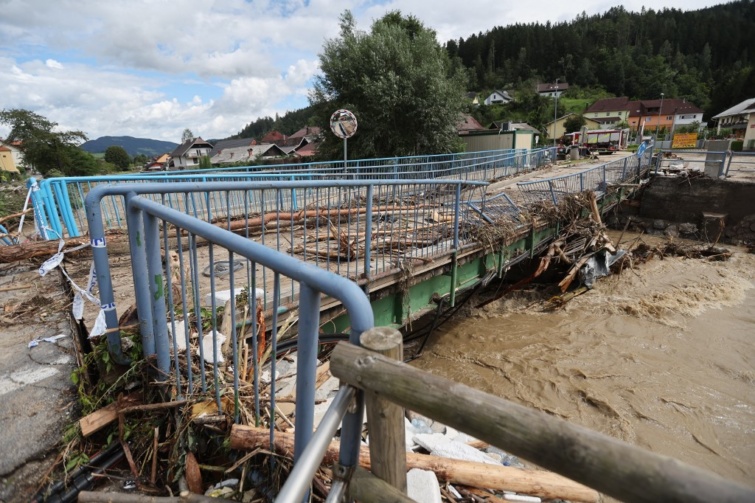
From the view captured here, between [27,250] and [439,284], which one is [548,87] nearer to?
[439,284]

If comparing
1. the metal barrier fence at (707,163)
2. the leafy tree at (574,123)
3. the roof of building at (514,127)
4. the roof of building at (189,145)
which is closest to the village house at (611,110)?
the leafy tree at (574,123)

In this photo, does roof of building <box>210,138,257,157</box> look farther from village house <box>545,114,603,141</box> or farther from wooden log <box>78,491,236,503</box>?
wooden log <box>78,491,236,503</box>

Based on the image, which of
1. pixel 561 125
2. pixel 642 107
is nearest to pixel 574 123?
pixel 561 125

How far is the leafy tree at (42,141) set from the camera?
34.1m

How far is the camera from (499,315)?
9.86m

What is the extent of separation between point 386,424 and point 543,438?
1.75 feet

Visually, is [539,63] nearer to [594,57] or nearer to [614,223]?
[594,57]

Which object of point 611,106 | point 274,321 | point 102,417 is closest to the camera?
point 274,321

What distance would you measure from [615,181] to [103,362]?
18264mm

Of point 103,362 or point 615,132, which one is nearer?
point 103,362

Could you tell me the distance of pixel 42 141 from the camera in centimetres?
3472

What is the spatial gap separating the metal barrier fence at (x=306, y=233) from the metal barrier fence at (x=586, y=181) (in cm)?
497

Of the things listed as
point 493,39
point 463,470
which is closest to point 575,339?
point 463,470

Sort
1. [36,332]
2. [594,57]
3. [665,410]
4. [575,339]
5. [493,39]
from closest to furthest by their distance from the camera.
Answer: [36,332] → [665,410] → [575,339] → [594,57] → [493,39]
